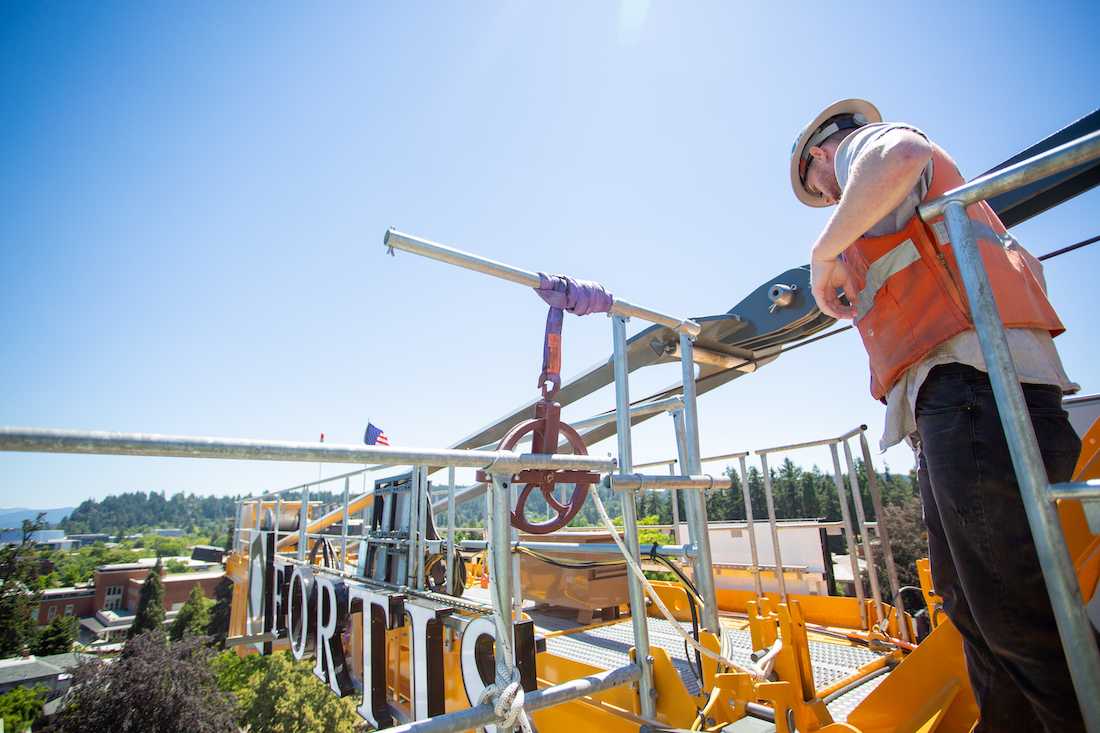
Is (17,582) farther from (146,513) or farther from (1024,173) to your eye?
(146,513)

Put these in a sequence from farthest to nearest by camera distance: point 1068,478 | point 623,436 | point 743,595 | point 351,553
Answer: point 351,553 < point 743,595 < point 623,436 < point 1068,478

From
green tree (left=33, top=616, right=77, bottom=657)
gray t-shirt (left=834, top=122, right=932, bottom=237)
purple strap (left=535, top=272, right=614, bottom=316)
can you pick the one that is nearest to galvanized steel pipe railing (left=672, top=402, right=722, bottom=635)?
purple strap (left=535, top=272, right=614, bottom=316)

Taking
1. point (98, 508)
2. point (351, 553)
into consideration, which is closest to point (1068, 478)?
point (351, 553)

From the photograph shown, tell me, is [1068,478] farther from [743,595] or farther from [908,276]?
[743,595]

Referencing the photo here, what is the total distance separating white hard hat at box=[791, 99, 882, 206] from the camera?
5.58 ft

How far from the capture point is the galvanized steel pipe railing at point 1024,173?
1.02m

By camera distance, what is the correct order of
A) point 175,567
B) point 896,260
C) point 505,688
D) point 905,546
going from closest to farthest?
point 505,688 → point 896,260 → point 905,546 → point 175,567

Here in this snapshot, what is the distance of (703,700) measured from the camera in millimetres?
2488

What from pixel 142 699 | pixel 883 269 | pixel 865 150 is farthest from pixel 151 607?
pixel 865 150

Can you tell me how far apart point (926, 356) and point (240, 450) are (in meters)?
1.66

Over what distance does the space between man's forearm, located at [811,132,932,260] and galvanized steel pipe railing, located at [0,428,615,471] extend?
3.39 feet

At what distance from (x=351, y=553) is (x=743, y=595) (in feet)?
39.3

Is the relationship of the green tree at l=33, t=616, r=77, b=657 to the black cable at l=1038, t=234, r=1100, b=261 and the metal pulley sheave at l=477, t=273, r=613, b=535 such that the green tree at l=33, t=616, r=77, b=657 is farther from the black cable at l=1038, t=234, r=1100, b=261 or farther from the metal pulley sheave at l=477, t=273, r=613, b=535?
the black cable at l=1038, t=234, r=1100, b=261

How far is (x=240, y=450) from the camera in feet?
3.29
